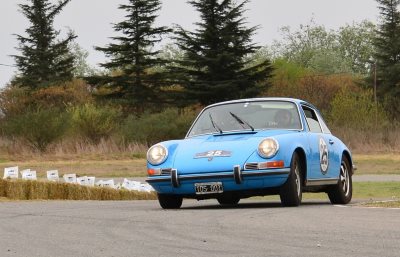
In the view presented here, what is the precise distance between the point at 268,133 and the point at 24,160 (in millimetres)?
33006

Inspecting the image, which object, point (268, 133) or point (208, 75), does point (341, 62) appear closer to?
point (208, 75)

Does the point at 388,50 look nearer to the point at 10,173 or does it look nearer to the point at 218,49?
the point at 218,49

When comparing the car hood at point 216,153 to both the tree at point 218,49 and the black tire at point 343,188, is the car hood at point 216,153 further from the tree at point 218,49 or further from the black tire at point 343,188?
the tree at point 218,49

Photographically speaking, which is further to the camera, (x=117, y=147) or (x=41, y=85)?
(x=41, y=85)

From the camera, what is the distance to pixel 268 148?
11328mm

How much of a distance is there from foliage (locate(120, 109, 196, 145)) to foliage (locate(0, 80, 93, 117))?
1743 centimetres

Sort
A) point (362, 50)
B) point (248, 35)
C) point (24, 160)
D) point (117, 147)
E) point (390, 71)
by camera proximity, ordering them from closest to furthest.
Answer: point (24, 160)
point (117, 147)
point (248, 35)
point (390, 71)
point (362, 50)

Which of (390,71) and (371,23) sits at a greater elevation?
(371,23)

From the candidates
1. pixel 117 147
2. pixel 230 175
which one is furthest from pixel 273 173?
pixel 117 147

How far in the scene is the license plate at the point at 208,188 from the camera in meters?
11.4

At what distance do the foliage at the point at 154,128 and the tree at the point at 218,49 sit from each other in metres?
10.1

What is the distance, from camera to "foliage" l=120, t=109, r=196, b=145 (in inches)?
2079

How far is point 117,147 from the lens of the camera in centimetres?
4906

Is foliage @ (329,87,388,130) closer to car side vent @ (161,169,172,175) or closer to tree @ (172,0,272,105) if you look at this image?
tree @ (172,0,272,105)
